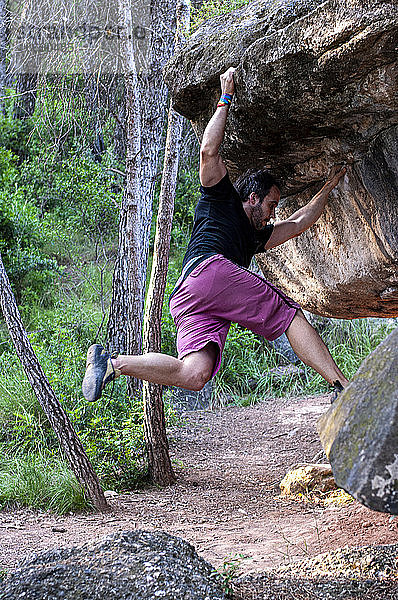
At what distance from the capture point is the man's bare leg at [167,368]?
3.82 meters

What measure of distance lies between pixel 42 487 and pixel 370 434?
4.44 meters

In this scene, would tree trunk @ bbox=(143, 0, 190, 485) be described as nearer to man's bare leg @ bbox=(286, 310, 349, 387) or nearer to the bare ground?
the bare ground

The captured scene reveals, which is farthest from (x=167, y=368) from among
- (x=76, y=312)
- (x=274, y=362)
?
(x=76, y=312)

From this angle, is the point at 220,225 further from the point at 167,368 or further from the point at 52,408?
the point at 52,408

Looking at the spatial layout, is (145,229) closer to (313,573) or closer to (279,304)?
(279,304)

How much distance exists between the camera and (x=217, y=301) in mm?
3975

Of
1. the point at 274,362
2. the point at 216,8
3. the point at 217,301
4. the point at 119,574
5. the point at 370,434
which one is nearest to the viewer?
the point at 370,434

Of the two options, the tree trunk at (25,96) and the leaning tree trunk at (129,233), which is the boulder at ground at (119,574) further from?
the tree trunk at (25,96)

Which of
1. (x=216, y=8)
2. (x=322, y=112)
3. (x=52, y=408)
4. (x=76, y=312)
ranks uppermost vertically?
(x=216, y=8)

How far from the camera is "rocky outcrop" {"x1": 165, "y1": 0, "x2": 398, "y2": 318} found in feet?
10.6

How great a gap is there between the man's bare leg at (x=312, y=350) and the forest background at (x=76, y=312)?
2638 mm

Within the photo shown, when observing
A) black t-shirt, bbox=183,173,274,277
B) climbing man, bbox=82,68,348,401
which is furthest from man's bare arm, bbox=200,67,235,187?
black t-shirt, bbox=183,173,274,277

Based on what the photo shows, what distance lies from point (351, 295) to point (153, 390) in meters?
2.25

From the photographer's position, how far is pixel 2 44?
13.8 metres
